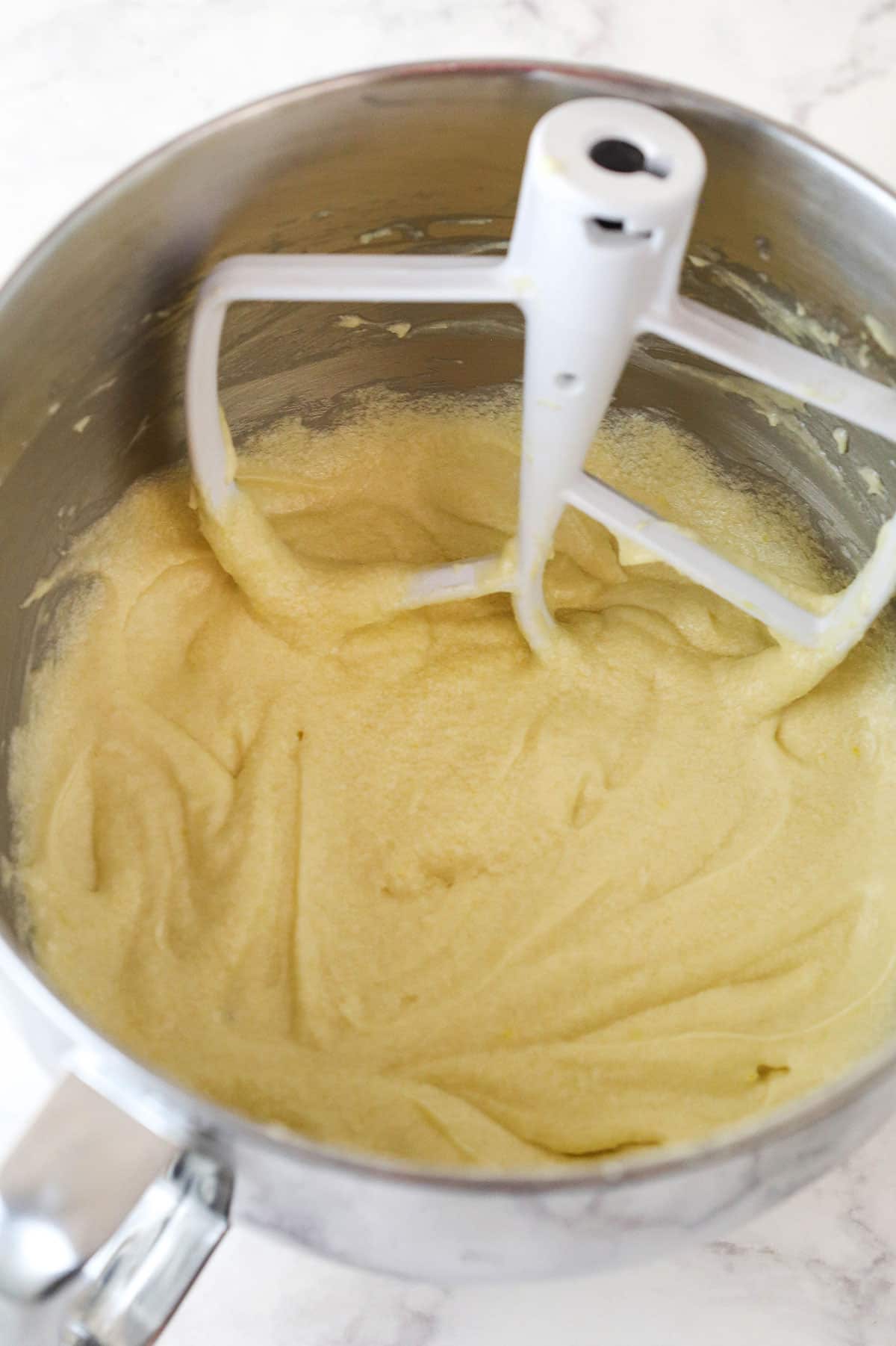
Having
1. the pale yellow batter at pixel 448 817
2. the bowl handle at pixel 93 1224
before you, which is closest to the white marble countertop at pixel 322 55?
the pale yellow batter at pixel 448 817

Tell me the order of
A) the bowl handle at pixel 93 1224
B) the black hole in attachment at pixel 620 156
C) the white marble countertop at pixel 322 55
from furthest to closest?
the white marble countertop at pixel 322 55 < the black hole in attachment at pixel 620 156 < the bowl handle at pixel 93 1224

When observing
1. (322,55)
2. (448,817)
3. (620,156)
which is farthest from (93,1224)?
(322,55)

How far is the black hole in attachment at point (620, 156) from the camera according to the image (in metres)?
0.71

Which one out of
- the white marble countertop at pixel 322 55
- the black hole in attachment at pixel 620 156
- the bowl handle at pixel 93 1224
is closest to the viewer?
the bowl handle at pixel 93 1224

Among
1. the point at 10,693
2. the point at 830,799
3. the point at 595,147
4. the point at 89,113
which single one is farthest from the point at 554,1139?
the point at 89,113

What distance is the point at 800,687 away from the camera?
92 cm

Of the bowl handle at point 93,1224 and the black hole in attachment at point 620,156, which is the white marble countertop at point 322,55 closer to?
the black hole in attachment at point 620,156

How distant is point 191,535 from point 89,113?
0.42 m

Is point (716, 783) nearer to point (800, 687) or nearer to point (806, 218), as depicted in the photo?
point (800, 687)

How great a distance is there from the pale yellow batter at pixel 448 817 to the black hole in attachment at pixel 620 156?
1.10ft

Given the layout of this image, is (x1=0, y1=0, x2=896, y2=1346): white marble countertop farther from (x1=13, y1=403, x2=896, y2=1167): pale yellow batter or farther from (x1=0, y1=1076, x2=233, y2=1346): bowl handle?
(x1=0, y1=1076, x2=233, y2=1346): bowl handle

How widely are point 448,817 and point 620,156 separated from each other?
43 centimetres

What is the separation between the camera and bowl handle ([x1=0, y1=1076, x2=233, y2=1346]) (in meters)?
0.53

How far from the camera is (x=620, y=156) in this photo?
71cm
